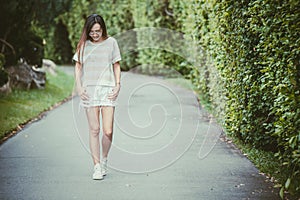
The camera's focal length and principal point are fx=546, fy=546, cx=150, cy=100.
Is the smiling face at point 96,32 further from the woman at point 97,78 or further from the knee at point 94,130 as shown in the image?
the knee at point 94,130

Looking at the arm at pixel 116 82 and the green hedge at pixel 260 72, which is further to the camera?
the arm at pixel 116 82

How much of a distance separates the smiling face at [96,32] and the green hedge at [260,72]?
1800 mm

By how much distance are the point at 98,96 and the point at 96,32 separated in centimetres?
74

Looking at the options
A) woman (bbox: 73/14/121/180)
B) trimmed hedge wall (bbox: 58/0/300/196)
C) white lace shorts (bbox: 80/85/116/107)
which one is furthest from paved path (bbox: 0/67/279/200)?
white lace shorts (bbox: 80/85/116/107)

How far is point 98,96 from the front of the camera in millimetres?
6383

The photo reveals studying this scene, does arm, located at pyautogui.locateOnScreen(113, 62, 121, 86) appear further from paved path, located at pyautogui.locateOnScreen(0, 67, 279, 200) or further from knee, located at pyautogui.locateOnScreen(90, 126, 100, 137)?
paved path, located at pyautogui.locateOnScreen(0, 67, 279, 200)

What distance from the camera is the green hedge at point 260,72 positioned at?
4.89 m

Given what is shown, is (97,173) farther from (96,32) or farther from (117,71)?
(96,32)

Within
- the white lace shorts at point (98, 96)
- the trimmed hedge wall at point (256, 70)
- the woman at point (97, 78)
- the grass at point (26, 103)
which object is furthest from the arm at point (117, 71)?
the grass at point (26, 103)

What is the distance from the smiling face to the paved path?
1651 millimetres

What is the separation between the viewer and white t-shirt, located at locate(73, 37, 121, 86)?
640 centimetres

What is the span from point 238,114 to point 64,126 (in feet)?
12.7

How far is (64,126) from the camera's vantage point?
34.8 ft

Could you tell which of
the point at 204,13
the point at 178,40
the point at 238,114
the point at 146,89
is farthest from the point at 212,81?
the point at 178,40
